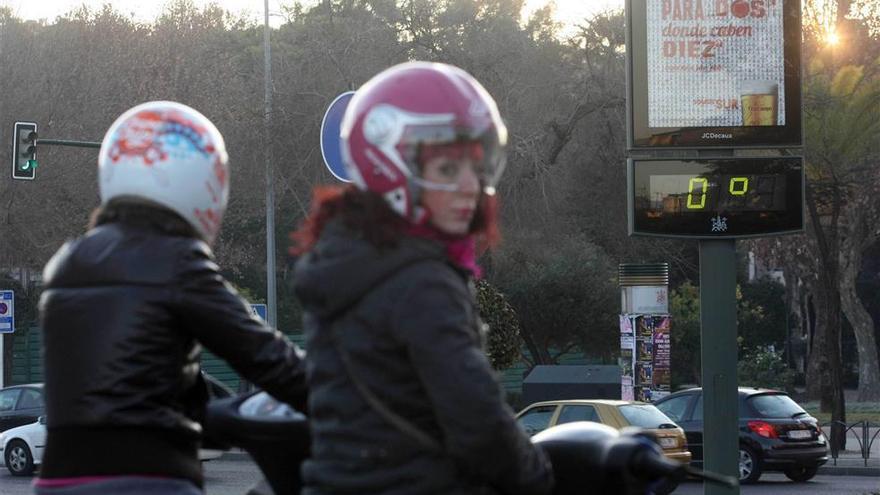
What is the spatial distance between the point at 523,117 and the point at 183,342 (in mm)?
30789

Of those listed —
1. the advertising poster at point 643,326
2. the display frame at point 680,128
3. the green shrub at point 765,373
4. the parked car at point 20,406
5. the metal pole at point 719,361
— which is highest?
the display frame at point 680,128

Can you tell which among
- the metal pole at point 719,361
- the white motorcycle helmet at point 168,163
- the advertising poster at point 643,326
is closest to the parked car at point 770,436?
the advertising poster at point 643,326

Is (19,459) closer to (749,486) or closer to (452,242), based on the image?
(749,486)

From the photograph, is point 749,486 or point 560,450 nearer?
point 560,450

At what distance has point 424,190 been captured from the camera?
271 centimetres

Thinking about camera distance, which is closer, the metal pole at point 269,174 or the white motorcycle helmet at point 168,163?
the white motorcycle helmet at point 168,163

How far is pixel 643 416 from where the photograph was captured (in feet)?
60.4

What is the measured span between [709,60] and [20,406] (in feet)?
60.7

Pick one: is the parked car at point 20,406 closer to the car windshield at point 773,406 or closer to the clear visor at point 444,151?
the car windshield at point 773,406

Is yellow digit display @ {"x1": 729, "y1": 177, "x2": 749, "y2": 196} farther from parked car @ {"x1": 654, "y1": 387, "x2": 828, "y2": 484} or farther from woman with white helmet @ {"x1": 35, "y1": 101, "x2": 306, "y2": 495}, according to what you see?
parked car @ {"x1": 654, "y1": 387, "x2": 828, "y2": 484}

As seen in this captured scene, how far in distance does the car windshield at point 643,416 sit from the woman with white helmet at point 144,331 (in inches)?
596

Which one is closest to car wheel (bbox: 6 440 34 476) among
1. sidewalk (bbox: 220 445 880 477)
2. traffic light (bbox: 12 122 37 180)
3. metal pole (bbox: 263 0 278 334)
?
sidewalk (bbox: 220 445 880 477)

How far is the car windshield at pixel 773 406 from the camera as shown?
2100 centimetres

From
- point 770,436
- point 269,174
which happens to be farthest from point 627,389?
point 269,174
